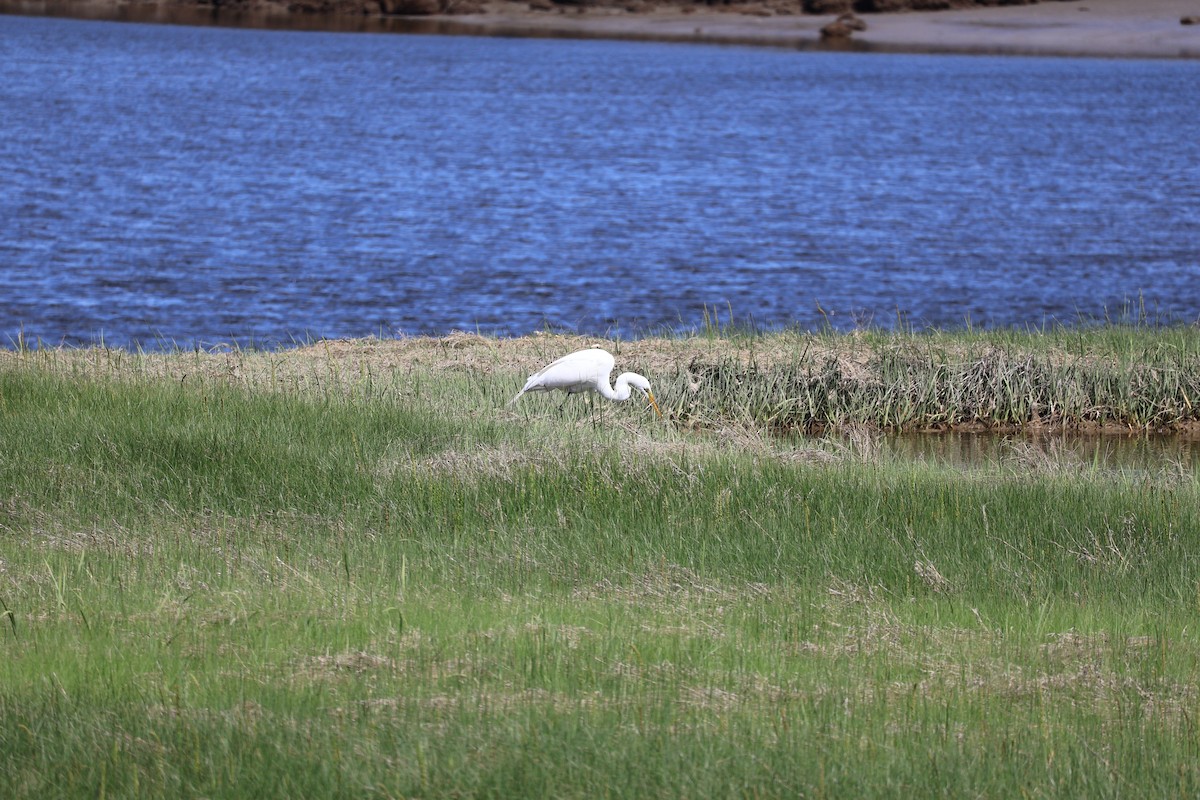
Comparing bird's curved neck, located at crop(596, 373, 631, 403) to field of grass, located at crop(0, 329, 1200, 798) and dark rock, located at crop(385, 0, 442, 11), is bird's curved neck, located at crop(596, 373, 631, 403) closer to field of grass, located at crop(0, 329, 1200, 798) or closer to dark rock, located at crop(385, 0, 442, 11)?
field of grass, located at crop(0, 329, 1200, 798)

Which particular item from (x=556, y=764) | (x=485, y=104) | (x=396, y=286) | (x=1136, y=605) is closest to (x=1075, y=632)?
(x=1136, y=605)

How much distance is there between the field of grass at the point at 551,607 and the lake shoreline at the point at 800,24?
8777 centimetres

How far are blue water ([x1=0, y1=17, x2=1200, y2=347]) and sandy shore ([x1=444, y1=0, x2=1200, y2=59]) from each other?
14356 mm

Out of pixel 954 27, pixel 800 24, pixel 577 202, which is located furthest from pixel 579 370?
pixel 800 24

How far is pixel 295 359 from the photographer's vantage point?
15.1 metres

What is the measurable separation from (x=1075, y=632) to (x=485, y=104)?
199ft

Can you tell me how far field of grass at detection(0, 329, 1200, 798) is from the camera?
18.4 ft

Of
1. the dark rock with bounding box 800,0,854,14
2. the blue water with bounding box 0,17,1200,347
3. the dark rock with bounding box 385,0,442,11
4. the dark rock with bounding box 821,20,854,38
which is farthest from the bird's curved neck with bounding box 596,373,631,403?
the dark rock with bounding box 385,0,442,11

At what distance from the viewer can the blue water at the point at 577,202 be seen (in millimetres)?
24859

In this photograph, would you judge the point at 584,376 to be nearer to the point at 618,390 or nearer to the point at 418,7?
the point at 618,390

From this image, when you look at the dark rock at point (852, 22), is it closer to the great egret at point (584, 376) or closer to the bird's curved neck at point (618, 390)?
the bird's curved neck at point (618, 390)

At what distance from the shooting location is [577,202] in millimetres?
38000

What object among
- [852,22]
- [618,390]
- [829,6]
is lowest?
[618,390]

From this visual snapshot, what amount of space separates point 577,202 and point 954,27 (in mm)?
74102
